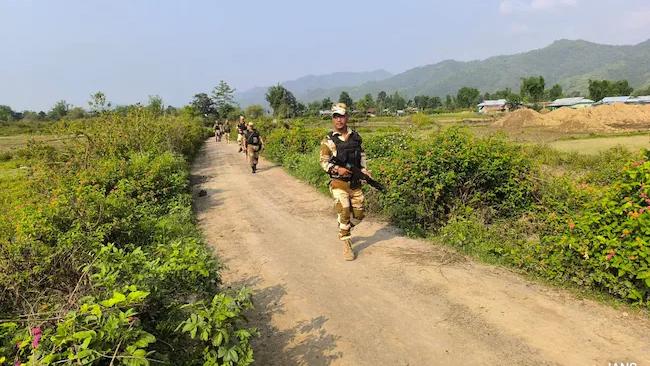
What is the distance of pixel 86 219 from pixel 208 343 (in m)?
3.03

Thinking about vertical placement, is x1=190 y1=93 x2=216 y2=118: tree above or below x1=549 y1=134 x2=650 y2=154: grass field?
above

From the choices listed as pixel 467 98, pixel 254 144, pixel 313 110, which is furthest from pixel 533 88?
pixel 254 144

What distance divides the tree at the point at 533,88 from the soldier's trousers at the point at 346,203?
82174 mm

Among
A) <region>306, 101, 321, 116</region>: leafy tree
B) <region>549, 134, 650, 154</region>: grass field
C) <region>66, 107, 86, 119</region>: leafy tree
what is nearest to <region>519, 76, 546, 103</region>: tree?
<region>306, 101, 321, 116</region>: leafy tree

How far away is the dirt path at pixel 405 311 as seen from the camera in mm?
3520

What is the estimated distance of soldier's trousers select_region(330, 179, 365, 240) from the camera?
5805mm

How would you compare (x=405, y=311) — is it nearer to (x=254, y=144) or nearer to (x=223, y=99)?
(x=254, y=144)

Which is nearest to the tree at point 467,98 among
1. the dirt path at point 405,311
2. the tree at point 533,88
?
the tree at point 533,88

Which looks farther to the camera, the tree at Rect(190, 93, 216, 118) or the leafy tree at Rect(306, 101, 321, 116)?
the leafy tree at Rect(306, 101, 321, 116)

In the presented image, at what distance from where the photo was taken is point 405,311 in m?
4.27

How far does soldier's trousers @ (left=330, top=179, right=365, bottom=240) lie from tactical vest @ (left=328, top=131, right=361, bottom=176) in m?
0.32

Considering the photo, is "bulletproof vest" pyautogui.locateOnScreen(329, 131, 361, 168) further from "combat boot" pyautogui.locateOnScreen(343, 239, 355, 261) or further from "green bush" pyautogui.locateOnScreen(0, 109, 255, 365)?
"green bush" pyautogui.locateOnScreen(0, 109, 255, 365)

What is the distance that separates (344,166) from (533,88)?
83.4 metres

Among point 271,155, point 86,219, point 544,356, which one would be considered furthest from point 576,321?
point 271,155
